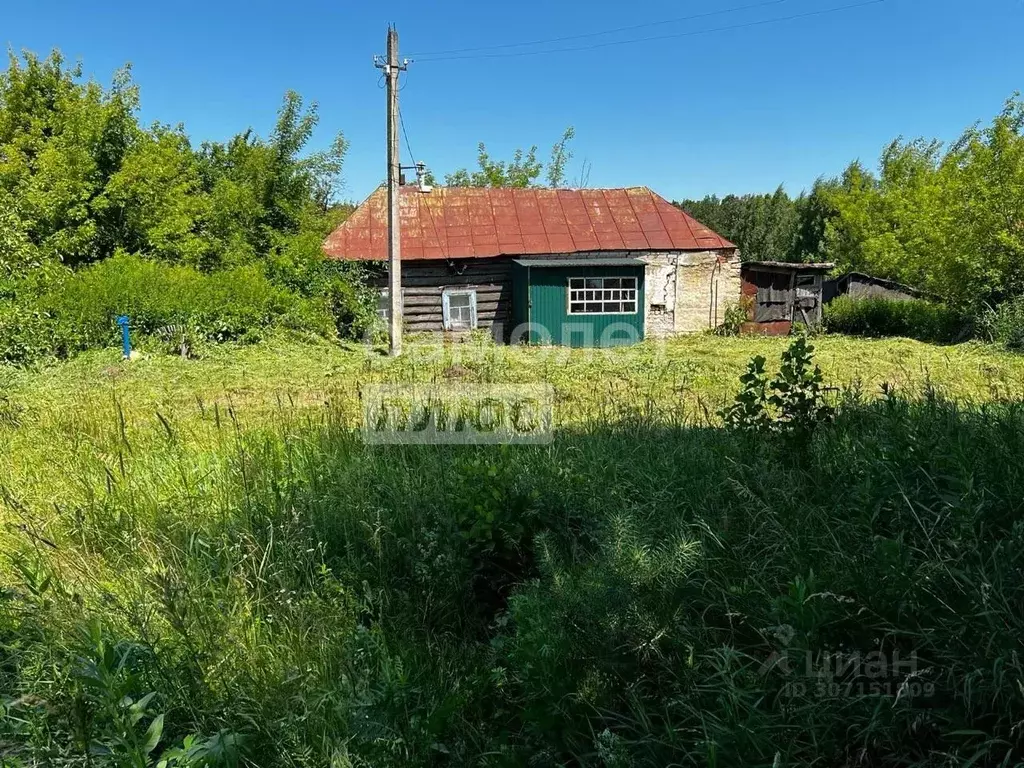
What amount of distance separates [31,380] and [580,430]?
8536 mm

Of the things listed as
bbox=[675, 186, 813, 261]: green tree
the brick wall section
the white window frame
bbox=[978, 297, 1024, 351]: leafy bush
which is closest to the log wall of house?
the white window frame

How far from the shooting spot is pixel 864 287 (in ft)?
78.4

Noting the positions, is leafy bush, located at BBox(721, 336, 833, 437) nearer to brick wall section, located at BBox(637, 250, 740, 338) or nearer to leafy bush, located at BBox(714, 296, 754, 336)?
brick wall section, located at BBox(637, 250, 740, 338)

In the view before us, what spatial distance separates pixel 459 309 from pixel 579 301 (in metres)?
3.16

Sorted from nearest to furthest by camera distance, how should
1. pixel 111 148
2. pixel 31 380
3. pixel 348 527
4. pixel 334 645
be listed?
pixel 334 645 < pixel 348 527 < pixel 31 380 < pixel 111 148

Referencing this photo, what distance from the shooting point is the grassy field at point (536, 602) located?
5.33ft

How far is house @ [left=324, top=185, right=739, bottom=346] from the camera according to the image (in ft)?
54.9

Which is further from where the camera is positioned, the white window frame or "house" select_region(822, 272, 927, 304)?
"house" select_region(822, 272, 927, 304)

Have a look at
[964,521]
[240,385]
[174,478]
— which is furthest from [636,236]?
[964,521]

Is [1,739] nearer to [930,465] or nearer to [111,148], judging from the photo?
[930,465]

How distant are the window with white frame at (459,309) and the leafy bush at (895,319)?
11.0 m

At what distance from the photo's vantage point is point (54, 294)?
11.8 meters

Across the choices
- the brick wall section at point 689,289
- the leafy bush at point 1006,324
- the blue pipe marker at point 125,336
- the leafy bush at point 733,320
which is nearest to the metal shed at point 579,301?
the brick wall section at point 689,289

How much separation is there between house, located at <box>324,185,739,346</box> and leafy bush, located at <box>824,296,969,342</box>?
12.4ft
